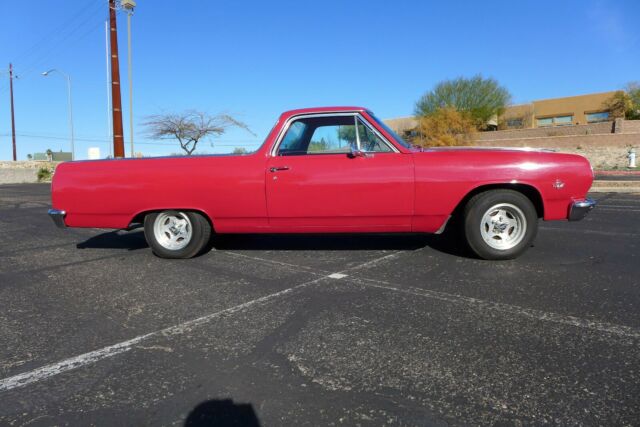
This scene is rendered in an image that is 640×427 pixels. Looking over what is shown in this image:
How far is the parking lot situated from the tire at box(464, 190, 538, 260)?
0.61ft

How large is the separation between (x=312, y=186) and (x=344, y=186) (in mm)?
343

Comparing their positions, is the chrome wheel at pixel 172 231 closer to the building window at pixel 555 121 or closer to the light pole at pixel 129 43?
the light pole at pixel 129 43

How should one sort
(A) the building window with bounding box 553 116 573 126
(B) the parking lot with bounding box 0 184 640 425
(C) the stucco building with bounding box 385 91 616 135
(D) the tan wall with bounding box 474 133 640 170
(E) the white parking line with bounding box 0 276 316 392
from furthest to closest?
(A) the building window with bounding box 553 116 573 126 → (C) the stucco building with bounding box 385 91 616 135 → (D) the tan wall with bounding box 474 133 640 170 → (E) the white parking line with bounding box 0 276 316 392 → (B) the parking lot with bounding box 0 184 640 425

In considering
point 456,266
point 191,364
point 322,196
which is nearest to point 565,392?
point 191,364

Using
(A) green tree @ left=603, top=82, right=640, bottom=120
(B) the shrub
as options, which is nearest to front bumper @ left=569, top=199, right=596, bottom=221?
(B) the shrub

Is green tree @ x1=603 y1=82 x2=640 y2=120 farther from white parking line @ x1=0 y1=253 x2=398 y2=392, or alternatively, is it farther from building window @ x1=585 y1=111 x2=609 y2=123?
white parking line @ x1=0 y1=253 x2=398 y2=392

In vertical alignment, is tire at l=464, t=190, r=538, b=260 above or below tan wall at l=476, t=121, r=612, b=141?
below

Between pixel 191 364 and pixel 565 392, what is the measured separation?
1.97 meters

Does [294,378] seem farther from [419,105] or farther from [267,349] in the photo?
[419,105]

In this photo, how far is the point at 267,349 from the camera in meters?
2.66

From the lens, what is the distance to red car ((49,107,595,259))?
4551mm

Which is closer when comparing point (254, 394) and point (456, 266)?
point (254, 394)

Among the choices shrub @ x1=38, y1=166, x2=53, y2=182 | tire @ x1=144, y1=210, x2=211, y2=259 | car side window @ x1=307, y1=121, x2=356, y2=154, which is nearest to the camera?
car side window @ x1=307, y1=121, x2=356, y2=154

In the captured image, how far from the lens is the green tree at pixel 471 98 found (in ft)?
158
